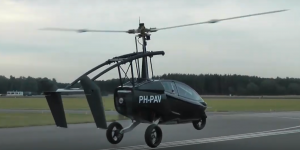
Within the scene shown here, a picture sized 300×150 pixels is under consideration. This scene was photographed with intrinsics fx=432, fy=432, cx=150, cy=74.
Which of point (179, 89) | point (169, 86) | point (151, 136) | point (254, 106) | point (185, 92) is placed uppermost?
point (169, 86)

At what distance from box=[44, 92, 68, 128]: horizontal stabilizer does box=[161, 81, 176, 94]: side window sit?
3505 mm

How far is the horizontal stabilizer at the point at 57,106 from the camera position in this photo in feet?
45.3

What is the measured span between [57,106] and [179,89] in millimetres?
4314

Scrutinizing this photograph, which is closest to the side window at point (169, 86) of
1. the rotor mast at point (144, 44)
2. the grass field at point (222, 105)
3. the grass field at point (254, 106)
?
the rotor mast at point (144, 44)

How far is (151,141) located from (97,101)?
2301 millimetres

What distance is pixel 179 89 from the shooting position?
15.4 m

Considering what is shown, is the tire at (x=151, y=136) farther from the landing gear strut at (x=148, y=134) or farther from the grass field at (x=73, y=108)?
the grass field at (x=73, y=108)

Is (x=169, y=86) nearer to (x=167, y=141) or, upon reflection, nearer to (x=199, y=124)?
(x=167, y=141)

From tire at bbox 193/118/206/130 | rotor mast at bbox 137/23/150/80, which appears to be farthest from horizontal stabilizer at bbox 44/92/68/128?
tire at bbox 193/118/206/130

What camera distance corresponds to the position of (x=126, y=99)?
14.1 meters

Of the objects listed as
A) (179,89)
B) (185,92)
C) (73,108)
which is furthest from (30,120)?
(73,108)

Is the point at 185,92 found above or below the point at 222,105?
above

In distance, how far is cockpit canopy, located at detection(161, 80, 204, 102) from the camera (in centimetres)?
1491

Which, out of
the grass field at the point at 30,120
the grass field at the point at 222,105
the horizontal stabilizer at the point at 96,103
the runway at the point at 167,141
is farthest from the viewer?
the grass field at the point at 222,105
